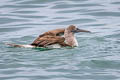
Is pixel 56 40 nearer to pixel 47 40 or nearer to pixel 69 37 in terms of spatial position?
pixel 47 40

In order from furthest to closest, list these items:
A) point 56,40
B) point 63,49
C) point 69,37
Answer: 1. point 69,37
2. point 56,40
3. point 63,49

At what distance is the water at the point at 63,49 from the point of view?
1242cm

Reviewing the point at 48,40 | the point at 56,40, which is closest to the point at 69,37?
the point at 56,40

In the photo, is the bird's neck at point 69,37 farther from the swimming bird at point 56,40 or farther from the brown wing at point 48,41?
the brown wing at point 48,41

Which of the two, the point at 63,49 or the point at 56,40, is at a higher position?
the point at 56,40

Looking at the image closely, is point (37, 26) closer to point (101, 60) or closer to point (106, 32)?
point (106, 32)

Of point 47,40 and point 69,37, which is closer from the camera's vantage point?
point 47,40

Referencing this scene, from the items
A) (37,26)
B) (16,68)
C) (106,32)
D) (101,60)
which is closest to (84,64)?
(101,60)

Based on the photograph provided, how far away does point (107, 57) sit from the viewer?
13570mm

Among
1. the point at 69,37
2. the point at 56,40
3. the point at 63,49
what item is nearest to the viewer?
the point at 63,49

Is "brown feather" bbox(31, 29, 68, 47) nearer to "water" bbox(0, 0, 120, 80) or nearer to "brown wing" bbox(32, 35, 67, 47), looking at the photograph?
"brown wing" bbox(32, 35, 67, 47)

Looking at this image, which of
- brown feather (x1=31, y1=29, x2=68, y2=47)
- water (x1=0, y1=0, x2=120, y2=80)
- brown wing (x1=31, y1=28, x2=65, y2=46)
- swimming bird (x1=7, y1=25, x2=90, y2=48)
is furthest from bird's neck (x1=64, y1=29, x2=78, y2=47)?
brown wing (x1=31, y1=28, x2=65, y2=46)

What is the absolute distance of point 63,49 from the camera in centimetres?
1468

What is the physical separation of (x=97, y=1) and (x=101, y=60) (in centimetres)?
1017
